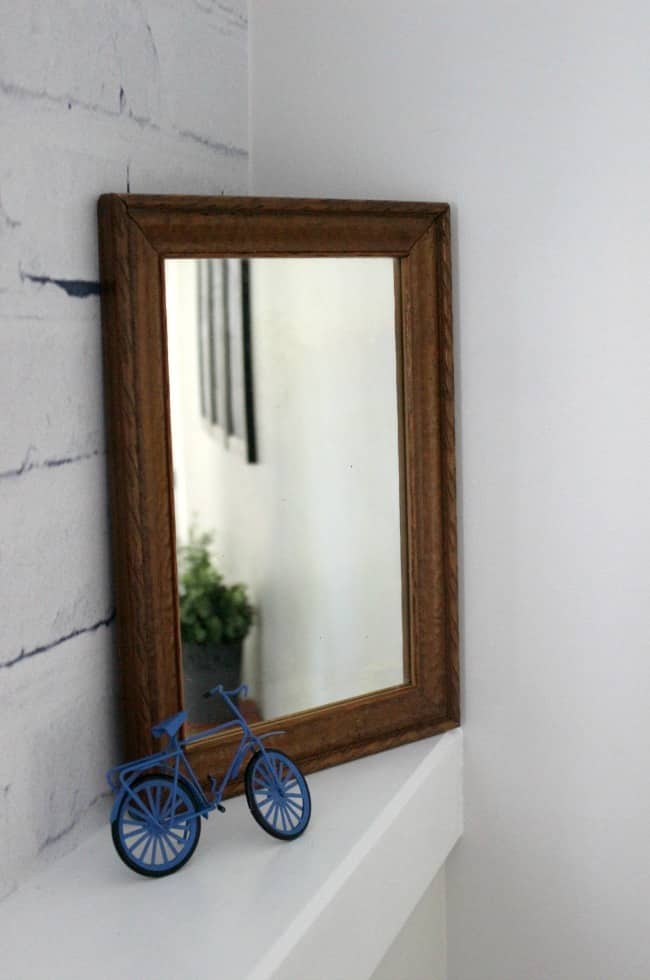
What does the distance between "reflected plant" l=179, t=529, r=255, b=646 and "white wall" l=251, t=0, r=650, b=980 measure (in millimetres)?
272

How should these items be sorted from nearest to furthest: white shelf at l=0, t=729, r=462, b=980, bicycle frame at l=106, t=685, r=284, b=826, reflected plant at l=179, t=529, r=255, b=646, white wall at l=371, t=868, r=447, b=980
→ white shelf at l=0, t=729, r=462, b=980, bicycle frame at l=106, t=685, r=284, b=826, reflected plant at l=179, t=529, r=255, b=646, white wall at l=371, t=868, r=447, b=980

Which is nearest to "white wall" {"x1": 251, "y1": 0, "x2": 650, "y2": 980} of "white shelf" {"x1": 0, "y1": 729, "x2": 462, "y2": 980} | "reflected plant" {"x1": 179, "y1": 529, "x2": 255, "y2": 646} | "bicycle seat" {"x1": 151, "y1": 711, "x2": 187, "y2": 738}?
"white shelf" {"x1": 0, "y1": 729, "x2": 462, "y2": 980}

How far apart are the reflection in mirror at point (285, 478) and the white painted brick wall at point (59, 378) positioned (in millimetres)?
84

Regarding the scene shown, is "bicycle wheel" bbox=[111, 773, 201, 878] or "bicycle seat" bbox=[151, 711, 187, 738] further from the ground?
"bicycle seat" bbox=[151, 711, 187, 738]

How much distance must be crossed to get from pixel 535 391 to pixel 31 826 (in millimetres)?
→ 632

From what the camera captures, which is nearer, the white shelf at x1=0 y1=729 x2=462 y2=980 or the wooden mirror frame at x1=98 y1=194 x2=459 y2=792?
the white shelf at x1=0 y1=729 x2=462 y2=980

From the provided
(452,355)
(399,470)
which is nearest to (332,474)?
(399,470)

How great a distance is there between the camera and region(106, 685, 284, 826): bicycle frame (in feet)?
2.81

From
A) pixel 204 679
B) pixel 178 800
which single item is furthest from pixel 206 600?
pixel 178 800

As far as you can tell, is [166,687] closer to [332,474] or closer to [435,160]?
[332,474]

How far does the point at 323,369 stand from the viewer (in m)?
1.05

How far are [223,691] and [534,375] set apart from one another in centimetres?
45

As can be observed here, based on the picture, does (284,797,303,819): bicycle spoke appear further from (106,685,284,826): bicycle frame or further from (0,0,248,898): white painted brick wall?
(0,0,248,898): white painted brick wall

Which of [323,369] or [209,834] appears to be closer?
[209,834]
